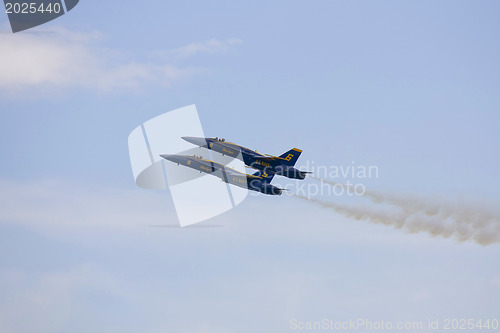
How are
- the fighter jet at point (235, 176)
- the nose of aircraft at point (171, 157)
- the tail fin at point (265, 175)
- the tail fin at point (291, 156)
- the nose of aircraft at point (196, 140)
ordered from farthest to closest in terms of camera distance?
the nose of aircraft at point (196, 140) → the nose of aircraft at point (171, 157) → the tail fin at point (291, 156) → the tail fin at point (265, 175) → the fighter jet at point (235, 176)

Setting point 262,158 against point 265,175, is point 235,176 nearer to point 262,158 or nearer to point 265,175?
point 265,175

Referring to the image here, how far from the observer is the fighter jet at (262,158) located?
13162cm

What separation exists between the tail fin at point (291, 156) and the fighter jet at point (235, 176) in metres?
3.98

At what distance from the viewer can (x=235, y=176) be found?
12875 cm

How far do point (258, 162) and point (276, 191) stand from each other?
1041 cm

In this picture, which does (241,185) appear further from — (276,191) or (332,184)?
(332,184)

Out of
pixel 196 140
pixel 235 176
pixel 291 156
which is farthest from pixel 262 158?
pixel 196 140

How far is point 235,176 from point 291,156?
11872 mm

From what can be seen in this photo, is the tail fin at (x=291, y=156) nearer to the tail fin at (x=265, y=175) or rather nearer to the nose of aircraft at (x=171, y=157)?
the tail fin at (x=265, y=175)

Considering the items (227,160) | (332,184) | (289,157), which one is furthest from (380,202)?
(227,160)

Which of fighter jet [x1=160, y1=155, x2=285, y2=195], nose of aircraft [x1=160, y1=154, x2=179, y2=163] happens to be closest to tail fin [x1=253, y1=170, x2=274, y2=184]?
fighter jet [x1=160, y1=155, x2=285, y2=195]

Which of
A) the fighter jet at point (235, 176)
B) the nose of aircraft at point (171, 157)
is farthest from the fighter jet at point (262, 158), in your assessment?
the nose of aircraft at point (171, 157)

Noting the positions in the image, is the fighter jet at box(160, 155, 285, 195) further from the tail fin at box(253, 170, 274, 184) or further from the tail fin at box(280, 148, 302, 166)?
the tail fin at box(280, 148, 302, 166)

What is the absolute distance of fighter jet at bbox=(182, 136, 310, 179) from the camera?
13162 cm
